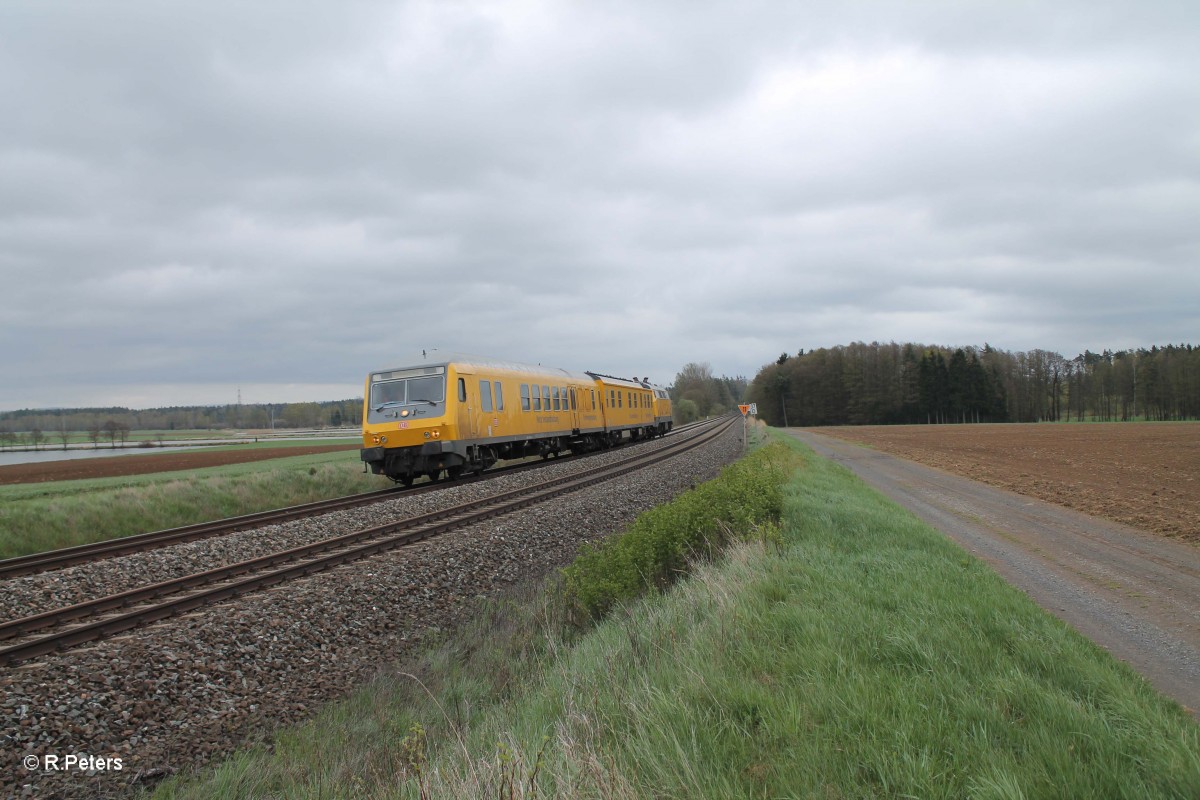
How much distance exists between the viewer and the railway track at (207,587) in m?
6.13

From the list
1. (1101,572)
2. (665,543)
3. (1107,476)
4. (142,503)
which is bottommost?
(1107,476)

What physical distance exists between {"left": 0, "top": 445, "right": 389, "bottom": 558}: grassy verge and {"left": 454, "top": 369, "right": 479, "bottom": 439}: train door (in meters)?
4.91

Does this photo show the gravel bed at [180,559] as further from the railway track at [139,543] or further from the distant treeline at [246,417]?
the distant treeline at [246,417]

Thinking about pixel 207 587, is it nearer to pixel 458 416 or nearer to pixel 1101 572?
pixel 458 416

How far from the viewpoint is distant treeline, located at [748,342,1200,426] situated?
9094 cm

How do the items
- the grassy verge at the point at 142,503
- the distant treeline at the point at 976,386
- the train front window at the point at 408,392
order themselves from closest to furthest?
the grassy verge at the point at 142,503
the train front window at the point at 408,392
the distant treeline at the point at 976,386

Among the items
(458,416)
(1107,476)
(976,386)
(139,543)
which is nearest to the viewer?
(139,543)

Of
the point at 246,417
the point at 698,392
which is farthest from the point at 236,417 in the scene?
the point at 698,392

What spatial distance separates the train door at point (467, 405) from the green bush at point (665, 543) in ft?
27.9

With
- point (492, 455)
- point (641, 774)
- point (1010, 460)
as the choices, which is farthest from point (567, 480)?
point (1010, 460)

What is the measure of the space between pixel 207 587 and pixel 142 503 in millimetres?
10048

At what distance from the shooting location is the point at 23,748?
4.32 metres

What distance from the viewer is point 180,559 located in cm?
927

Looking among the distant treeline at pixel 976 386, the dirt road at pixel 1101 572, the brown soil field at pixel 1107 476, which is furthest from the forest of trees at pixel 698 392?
the dirt road at pixel 1101 572
